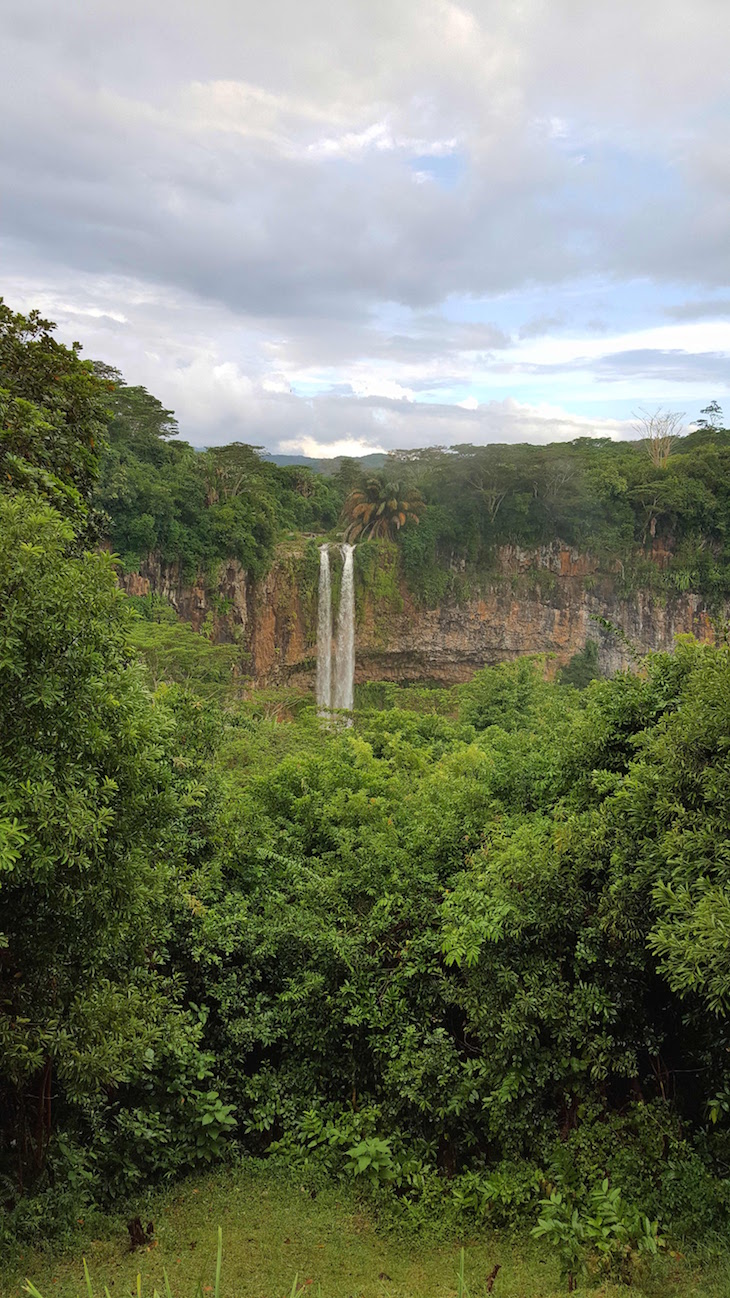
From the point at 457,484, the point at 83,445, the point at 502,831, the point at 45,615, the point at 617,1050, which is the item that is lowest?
the point at 617,1050

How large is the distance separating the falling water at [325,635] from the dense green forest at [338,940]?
21013 millimetres

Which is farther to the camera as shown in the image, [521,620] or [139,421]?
[521,620]

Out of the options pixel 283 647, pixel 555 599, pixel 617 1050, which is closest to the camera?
pixel 617 1050

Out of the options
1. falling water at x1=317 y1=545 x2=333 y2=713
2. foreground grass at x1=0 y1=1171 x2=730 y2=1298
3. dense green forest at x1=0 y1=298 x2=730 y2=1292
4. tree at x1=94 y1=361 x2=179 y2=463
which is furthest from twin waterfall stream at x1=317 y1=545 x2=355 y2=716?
foreground grass at x1=0 y1=1171 x2=730 y2=1298

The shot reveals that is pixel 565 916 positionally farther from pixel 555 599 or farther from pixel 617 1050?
pixel 555 599

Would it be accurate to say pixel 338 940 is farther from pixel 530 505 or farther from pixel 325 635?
pixel 530 505

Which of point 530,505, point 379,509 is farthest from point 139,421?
point 530,505

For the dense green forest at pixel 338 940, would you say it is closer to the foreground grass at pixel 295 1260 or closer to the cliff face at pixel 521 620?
the foreground grass at pixel 295 1260

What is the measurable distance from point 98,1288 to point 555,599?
2989cm

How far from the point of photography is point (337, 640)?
30062mm

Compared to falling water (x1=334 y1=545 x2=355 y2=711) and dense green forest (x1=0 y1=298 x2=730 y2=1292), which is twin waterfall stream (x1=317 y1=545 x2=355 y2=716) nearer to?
falling water (x1=334 y1=545 x2=355 y2=711)

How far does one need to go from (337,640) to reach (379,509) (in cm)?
505

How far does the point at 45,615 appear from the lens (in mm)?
3488

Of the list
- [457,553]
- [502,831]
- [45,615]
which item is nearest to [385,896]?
[502,831]
